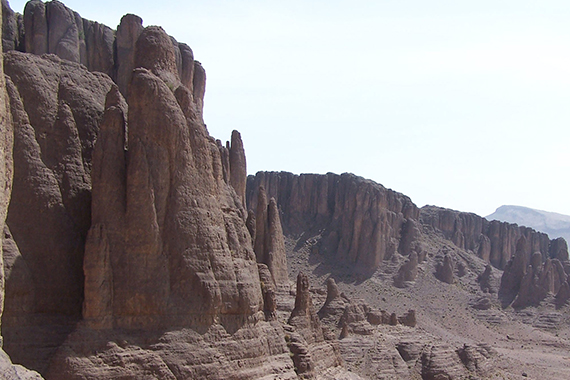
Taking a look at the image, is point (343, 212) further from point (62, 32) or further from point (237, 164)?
point (62, 32)

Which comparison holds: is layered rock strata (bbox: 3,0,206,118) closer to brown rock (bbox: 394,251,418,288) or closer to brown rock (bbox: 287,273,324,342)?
brown rock (bbox: 287,273,324,342)

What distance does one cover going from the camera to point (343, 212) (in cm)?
14025

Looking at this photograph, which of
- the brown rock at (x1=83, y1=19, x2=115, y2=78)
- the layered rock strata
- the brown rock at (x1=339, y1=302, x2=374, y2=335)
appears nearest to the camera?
the layered rock strata

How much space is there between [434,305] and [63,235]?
95721 mm

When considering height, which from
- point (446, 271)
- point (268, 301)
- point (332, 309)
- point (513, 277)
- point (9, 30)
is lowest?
point (332, 309)

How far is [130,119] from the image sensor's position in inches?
1328

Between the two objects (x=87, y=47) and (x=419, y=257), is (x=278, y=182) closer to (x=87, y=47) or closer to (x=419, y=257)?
(x=419, y=257)

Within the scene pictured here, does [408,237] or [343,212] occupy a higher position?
[343,212]

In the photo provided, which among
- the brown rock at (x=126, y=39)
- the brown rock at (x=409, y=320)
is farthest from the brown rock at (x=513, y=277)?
the brown rock at (x=126, y=39)

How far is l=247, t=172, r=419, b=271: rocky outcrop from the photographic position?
431ft

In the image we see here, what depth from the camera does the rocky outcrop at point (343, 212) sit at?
131 m

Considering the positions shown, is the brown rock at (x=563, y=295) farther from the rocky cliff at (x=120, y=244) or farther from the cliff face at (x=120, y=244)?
the cliff face at (x=120, y=244)

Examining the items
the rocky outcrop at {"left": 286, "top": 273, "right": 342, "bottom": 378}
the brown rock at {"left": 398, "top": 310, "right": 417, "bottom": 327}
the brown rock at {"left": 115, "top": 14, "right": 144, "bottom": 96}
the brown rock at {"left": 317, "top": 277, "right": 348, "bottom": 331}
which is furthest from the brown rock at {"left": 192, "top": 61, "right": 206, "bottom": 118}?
the brown rock at {"left": 398, "top": 310, "right": 417, "bottom": 327}

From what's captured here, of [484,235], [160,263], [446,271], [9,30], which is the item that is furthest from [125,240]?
[484,235]
